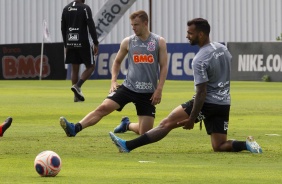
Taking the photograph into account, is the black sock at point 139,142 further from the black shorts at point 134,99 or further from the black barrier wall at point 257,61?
the black barrier wall at point 257,61

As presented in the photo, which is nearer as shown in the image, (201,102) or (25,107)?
(201,102)

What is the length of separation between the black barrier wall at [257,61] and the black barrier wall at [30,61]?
7.13 meters

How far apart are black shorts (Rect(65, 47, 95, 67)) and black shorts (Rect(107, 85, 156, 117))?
8534mm

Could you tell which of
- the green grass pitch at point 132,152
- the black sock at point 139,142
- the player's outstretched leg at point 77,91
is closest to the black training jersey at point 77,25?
the player's outstretched leg at point 77,91

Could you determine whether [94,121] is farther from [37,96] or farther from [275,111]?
[37,96]

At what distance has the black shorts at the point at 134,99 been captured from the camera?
15352mm

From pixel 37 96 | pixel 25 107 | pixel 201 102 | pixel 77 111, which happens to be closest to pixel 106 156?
pixel 201 102

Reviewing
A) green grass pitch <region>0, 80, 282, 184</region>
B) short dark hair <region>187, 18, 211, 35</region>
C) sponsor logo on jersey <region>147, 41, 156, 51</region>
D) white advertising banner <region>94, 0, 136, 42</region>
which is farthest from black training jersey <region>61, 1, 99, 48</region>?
white advertising banner <region>94, 0, 136, 42</region>

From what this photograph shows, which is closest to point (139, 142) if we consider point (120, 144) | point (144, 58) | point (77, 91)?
point (120, 144)

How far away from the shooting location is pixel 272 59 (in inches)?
1500

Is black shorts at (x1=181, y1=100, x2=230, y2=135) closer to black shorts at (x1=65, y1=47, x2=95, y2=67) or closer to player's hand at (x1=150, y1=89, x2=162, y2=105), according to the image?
player's hand at (x1=150, y1=89, x2=162, y2=105)

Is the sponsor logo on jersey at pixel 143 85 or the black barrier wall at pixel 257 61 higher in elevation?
the sponsor logo on jersey at pixel 143 85

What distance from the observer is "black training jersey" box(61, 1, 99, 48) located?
23.8 meters

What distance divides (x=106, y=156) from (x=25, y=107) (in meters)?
10.3
